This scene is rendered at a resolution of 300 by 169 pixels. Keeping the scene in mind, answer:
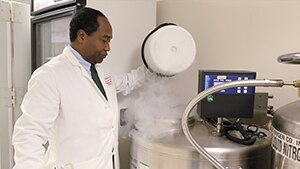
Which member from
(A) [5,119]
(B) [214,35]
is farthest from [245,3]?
(A) [5,119]

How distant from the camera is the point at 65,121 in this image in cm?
130

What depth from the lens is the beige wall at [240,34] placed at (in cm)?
154

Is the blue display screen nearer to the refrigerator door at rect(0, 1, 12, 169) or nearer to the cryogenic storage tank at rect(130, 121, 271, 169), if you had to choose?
the cryogenic storage tank at rect(130, 121, 271, 169)

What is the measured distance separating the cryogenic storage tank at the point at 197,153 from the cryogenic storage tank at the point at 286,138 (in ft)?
0.39

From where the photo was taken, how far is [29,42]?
226 centimetres

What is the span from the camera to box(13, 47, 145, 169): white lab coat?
1.18 meters

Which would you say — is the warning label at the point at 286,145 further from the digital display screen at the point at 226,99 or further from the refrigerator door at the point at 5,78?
the refrigerator door at the point at 5,78

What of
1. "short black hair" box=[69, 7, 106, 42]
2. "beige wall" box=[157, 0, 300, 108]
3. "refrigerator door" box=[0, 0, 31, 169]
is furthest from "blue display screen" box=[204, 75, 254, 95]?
"refrigerator door" box=[0, 0, 31, 169]

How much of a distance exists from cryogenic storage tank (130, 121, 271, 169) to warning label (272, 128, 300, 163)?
0.46 ft

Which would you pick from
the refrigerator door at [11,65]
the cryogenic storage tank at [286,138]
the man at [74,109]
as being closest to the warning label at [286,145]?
the cryogenic storage tank at [286,138]

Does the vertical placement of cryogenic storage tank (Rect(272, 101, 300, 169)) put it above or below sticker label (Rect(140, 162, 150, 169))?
above

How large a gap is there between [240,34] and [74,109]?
104cm

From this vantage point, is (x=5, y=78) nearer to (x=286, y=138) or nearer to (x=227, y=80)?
(x=227, y=80)

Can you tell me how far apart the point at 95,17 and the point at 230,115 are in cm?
73
